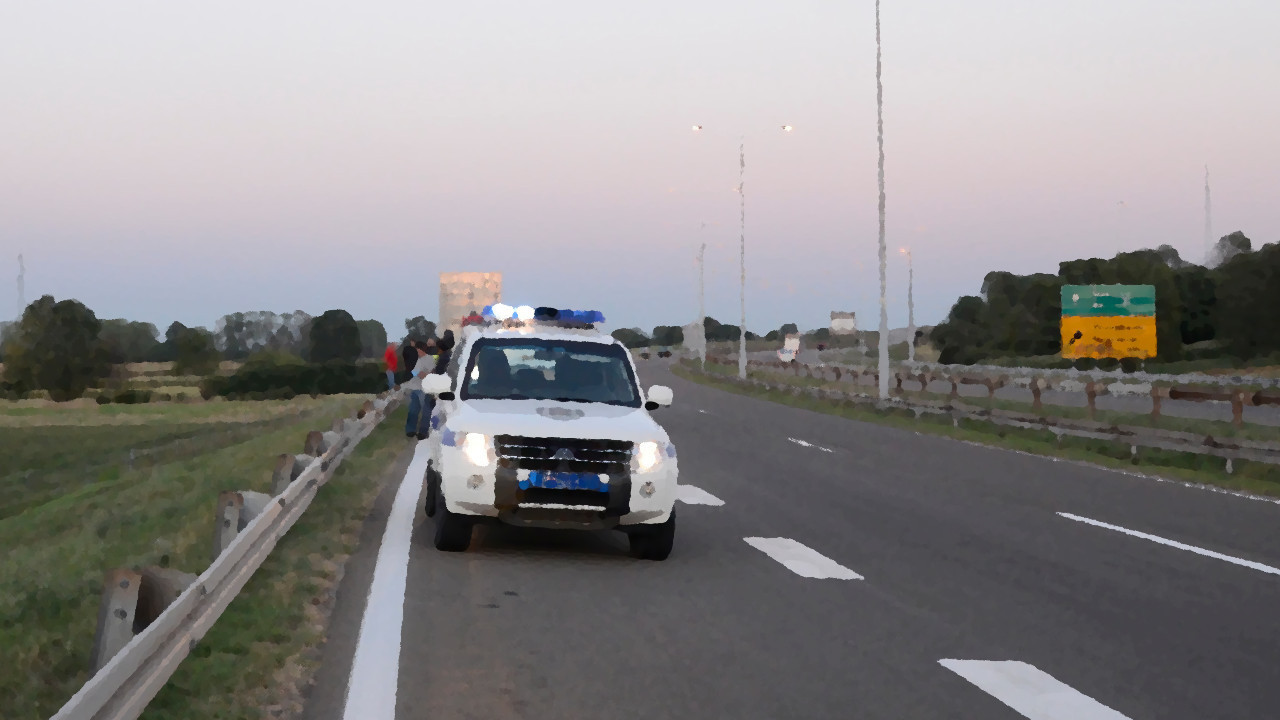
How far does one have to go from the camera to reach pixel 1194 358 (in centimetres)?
9750

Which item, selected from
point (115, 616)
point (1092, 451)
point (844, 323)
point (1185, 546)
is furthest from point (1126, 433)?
point (844, 323)

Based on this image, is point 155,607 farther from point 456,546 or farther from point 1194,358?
point 1194,358

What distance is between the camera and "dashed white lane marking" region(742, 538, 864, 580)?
11.3m

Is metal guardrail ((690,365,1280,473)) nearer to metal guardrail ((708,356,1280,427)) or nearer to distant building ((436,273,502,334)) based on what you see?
metal guardrail ((708,356,1280,427))

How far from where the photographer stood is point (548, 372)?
525 inches

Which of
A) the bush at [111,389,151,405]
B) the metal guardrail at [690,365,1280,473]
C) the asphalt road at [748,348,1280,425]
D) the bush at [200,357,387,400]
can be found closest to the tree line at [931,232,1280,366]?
the asphalt road at [748,348,1280,425]

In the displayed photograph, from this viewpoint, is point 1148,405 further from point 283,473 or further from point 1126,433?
point 283,473

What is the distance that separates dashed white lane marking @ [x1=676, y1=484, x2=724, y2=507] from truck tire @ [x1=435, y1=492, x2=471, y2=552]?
4.55 meters

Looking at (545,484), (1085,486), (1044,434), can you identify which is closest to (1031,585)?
(545,484)

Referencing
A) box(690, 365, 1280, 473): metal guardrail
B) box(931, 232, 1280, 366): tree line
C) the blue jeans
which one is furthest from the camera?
box(931, 232, 1280, 366): tree line

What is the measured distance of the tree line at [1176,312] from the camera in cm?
9806

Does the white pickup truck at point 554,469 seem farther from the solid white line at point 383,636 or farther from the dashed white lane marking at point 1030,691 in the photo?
the dashed white lane marking at point 1030,691

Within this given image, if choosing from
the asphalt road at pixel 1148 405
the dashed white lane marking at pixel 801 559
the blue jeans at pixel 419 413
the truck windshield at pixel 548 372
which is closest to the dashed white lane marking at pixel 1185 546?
the dashed white lane marking at pixel 801 559

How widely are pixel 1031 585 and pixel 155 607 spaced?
21.8 ft
